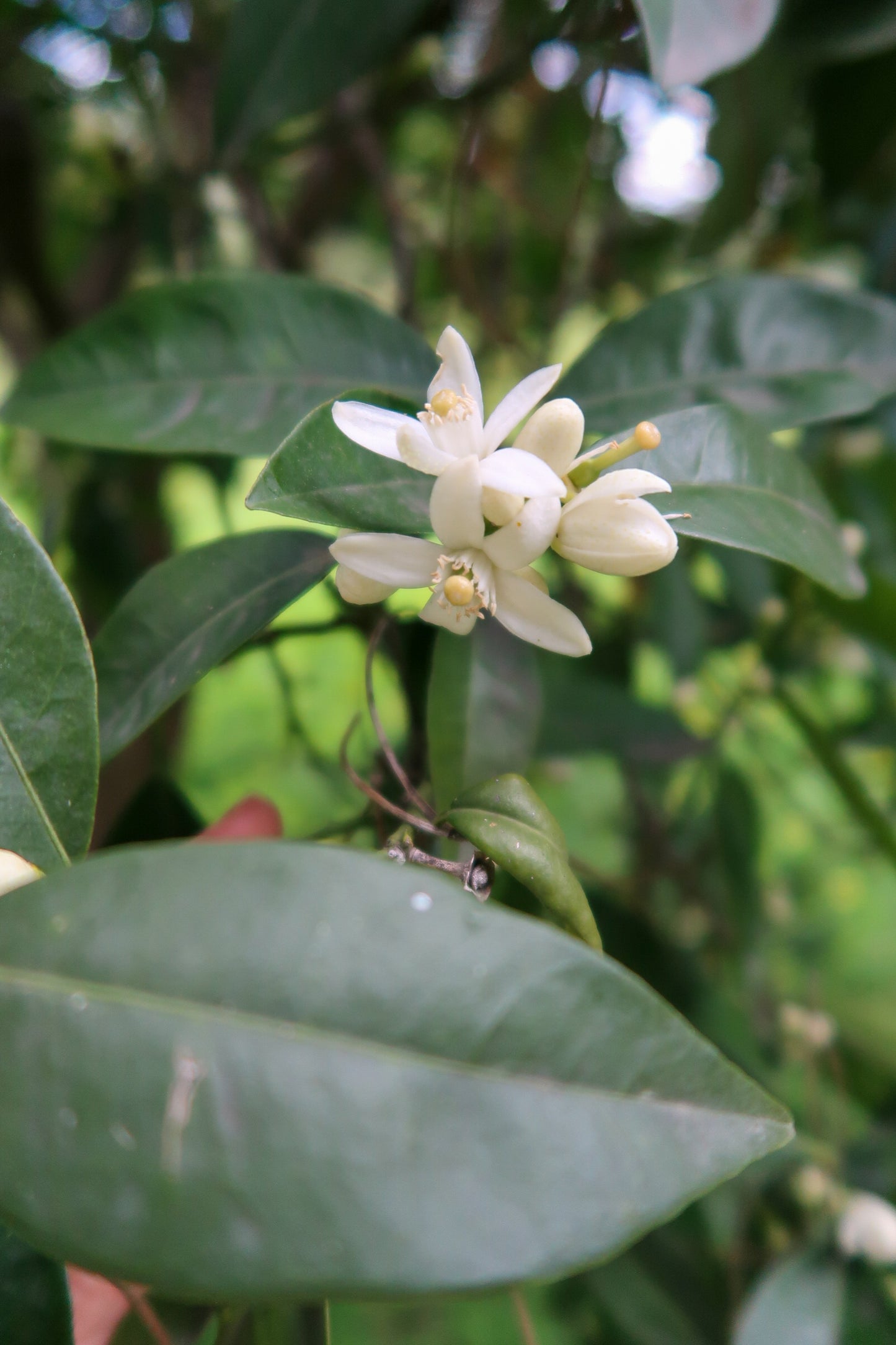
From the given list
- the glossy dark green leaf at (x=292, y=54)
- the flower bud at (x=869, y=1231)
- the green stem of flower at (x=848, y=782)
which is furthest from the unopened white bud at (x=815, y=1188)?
the glossy dark green leaf at (x=292, y=54)

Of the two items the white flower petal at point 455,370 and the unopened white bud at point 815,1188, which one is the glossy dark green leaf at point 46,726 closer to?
the white flower petal at point 455,370

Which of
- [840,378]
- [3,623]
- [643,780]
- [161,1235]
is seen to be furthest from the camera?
[643,780]

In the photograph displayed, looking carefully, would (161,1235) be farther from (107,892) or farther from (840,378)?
(840,378)

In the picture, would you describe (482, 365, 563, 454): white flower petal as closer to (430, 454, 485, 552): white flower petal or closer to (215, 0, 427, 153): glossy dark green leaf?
(430, 454, 485, 552): white flower petal

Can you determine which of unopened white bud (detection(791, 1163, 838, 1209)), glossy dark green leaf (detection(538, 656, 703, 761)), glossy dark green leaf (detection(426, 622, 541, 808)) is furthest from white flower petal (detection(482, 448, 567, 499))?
unopened white bud (detection(791, 1163, 838, 1209))

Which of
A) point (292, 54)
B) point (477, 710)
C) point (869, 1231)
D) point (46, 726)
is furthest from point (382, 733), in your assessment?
point (869, 1231)

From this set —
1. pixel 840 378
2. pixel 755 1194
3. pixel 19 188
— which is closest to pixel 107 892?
pixel 840 378
